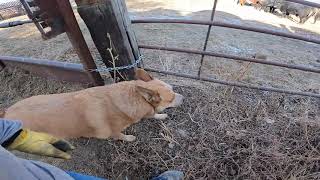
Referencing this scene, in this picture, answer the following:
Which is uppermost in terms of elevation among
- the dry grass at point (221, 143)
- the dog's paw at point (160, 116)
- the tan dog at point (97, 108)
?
the tan dog at point (97, 108)

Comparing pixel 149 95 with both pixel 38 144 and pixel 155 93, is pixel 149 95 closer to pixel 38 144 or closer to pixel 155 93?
pixel 155 93

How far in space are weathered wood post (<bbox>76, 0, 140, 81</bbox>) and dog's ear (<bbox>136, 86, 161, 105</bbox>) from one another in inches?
16.5

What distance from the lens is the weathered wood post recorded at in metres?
2.71

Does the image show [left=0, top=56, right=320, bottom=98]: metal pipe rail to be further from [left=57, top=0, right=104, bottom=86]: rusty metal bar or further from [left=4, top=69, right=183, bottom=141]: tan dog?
[left=4, top=69, right=183, bottom=141]: tan dog

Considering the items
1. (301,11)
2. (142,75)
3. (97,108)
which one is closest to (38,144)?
(97,108)

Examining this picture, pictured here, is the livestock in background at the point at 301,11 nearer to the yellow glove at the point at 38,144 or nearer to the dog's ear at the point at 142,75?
the dog's ear at the point at 142,75

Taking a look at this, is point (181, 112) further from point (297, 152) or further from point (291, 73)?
point (291, 73)

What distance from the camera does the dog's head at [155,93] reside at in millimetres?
3053

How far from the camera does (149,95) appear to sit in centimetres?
308

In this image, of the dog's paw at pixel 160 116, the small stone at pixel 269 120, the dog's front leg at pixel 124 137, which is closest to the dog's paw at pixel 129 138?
the dog's front leg at pixel 124 137

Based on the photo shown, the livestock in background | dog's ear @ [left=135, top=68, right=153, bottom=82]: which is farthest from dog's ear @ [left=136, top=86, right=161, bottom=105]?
the livestock in background

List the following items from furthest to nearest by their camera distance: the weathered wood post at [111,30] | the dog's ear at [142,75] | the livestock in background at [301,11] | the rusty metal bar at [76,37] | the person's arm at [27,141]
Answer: the livestock in background at [301,11] → the dog's ear at [142,75] → the rusty metal bar at [76,37] → the weathered wood post at [111,30] → the person's arm at [27,141]

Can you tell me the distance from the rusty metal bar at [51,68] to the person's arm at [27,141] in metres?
1.26

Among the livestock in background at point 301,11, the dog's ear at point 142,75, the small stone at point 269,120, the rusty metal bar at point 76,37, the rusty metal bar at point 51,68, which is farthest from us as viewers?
the livestock in background at point 301,11
